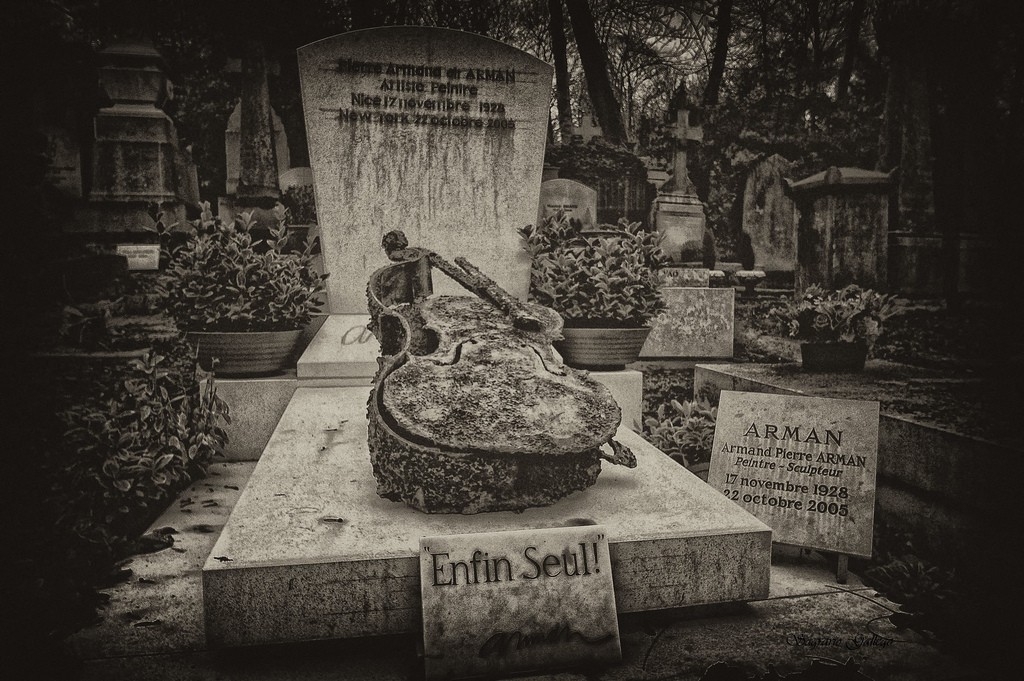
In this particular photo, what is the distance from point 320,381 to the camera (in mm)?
3695

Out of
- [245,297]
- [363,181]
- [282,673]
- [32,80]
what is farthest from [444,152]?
[282,673]

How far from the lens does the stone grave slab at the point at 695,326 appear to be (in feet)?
16.5

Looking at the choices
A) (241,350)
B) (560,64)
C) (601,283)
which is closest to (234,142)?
(560,64)

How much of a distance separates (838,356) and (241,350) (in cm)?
341

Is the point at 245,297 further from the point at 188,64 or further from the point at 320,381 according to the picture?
the point at 188,64

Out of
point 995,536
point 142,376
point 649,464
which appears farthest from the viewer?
point 142,376

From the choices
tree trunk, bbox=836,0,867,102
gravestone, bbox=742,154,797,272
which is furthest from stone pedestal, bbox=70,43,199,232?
gravestone, bbox=742,154,797,272

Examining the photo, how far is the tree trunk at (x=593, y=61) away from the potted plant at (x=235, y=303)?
258 cm

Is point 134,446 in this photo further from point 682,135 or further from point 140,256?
point 682,135

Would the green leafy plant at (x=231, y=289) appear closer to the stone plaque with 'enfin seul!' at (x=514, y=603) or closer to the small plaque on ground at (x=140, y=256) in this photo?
the small plaque on ground at (x=140, y=256)

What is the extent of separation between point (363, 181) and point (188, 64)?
2378 millimetres

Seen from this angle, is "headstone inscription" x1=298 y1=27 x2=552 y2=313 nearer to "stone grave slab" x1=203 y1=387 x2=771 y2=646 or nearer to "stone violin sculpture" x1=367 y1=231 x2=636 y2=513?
"stone violin sculpture" x1=367 y1=231 x2=636 y2=513

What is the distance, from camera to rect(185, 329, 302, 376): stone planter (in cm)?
361

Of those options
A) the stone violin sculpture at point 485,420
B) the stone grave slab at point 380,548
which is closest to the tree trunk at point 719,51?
the stone violin sculpture at point 485,420
